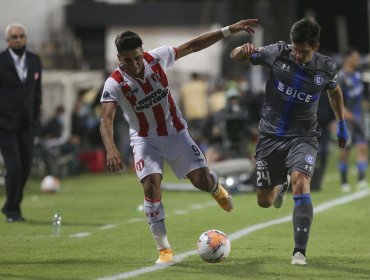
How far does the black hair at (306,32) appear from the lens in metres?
10.2

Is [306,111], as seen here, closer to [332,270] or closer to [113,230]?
[332,270]

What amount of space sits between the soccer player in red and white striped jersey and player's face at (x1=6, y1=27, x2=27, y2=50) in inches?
184

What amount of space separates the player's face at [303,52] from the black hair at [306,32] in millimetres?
44

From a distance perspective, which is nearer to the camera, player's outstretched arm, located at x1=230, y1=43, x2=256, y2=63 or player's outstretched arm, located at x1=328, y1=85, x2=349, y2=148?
player's outstretched arm, located at x1=230, y1=43, x2=256, y2=63

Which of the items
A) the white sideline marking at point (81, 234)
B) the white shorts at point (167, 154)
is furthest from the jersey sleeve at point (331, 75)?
the white sideline marking at point (81, 234)

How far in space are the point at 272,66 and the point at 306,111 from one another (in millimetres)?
545

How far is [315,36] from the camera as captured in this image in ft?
33.7

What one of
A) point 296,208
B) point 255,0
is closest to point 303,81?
point 296,208

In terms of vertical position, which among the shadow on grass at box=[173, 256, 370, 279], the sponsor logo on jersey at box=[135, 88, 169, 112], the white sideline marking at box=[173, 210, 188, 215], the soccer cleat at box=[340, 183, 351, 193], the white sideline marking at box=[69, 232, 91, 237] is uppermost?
the sponsor logo on jersey at box=[135, 88, 169, 112]

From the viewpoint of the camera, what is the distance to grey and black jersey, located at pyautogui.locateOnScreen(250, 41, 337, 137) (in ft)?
34.8

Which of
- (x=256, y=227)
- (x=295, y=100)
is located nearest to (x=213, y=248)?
(x=295, y=100)

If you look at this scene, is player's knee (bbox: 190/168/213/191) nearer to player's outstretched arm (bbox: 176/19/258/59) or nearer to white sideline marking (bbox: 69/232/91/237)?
player's outstretched arm (bbox: 176/19/258/59)

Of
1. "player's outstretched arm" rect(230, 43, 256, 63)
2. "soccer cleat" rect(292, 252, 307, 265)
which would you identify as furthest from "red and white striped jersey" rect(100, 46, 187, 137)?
"soccer cleat" rect(292, 252, 307, 265)

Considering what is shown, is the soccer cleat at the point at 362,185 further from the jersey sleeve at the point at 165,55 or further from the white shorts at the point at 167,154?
the jersey sleeve at the point at 165,55
